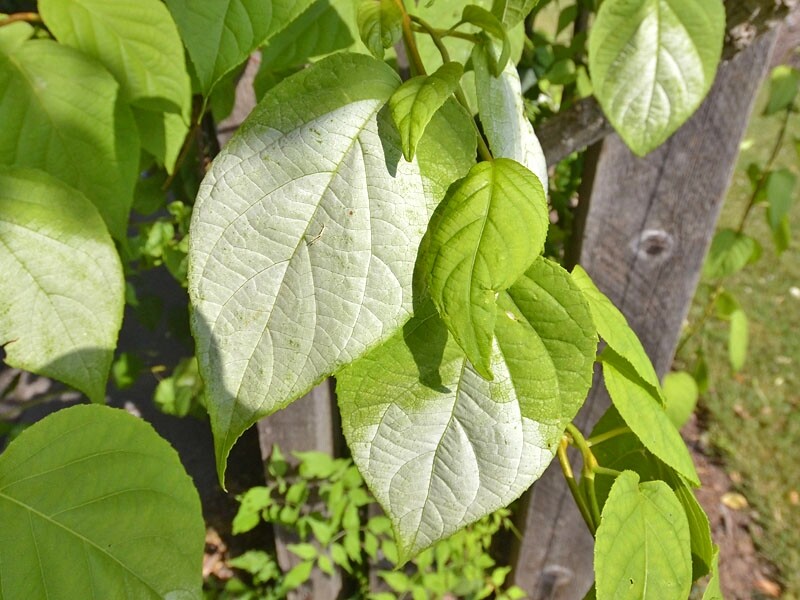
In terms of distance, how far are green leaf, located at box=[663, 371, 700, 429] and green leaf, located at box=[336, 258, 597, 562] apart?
4.63ft

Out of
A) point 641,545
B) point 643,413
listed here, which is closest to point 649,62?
point 643,413

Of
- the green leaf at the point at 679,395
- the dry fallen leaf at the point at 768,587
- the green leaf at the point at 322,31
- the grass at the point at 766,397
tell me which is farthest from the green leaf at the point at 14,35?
the dry fallen leaf at the point at 768,587

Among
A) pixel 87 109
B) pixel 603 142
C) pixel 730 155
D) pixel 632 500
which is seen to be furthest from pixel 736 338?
pixel 87 109

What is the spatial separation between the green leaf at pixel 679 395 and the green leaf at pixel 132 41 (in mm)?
1445

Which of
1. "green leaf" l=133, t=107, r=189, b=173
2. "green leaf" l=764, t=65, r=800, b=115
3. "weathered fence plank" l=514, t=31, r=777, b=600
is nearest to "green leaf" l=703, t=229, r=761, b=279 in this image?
"weathered fence plank" l=514, t=31, r=777, b=600

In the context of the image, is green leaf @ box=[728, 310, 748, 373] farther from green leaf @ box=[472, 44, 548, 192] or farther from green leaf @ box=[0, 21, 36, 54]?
green leaf @ box=[0, 21, 36, 54]

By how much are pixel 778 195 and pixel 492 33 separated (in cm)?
156

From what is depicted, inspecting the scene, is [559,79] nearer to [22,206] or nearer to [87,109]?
[87,109]

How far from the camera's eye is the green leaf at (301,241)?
1.35 ft

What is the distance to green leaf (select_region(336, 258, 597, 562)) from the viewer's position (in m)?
0.48

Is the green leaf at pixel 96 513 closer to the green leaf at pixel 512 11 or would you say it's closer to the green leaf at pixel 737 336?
the green leaf at pixel 512 11

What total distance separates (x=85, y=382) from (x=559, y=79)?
1239 millimetres

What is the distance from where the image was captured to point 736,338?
2.02 meters

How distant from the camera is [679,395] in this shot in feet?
5.92
